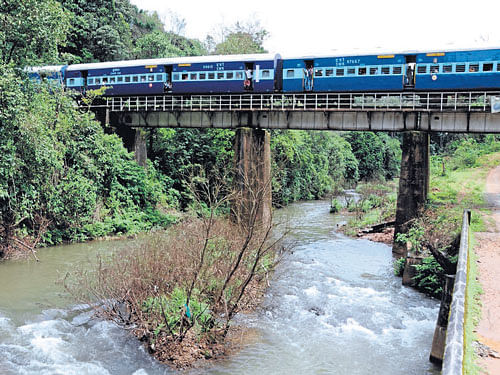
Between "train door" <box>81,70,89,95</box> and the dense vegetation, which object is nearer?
the dense vegetation

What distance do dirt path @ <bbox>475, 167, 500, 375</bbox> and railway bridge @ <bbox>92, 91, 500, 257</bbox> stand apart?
4.15 meters

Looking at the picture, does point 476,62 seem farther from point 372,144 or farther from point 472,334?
point 372,144

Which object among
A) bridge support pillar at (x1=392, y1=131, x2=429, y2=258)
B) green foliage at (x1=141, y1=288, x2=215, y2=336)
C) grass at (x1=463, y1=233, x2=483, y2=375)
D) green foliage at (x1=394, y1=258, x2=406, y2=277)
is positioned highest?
bridge support pillar at (x1=392, y1=131, x2=429, y2=258)

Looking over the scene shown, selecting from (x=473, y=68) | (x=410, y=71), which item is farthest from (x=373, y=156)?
(x=473, y=68)

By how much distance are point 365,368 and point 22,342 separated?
8.73 meters

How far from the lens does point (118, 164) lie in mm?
26141

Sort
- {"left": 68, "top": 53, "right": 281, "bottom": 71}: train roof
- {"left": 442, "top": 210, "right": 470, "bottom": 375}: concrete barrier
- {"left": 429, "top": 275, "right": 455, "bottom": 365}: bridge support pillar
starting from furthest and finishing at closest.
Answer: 1. {"left": 68, "top": 53, "right": 281, "bottom": 71}: train roof
2. {"left": 429, "top": 275, "right": 455, "bottom": 365}: bridge support pillar
3. {"left": 442, "top": 210, "right": 470, "bottom": 375}: concrete barrier

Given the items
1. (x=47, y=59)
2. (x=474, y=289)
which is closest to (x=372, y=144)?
(x=47, y=59)

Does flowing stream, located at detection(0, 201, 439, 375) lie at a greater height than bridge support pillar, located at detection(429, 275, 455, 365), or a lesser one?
lesser

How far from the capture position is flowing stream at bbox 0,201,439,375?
10.7 m

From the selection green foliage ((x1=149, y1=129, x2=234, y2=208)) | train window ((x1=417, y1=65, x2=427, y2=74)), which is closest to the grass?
train window ((x1=417, y1=65, x2=427, y2=74))

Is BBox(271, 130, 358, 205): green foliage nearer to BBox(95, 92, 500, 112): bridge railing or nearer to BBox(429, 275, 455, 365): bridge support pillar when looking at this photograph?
BBox(95, 92, 500, 112): bridge railing

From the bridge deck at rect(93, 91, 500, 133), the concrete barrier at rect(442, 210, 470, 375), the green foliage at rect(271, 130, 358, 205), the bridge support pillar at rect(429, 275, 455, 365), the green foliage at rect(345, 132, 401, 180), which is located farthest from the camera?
the green foliage at rect(345, 132, 401, 180)

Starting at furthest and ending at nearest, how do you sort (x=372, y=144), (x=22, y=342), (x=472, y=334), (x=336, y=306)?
(x=372, y=144) → (x=336, y=306) → (x=22, y=342) → (x=472, y=334)
